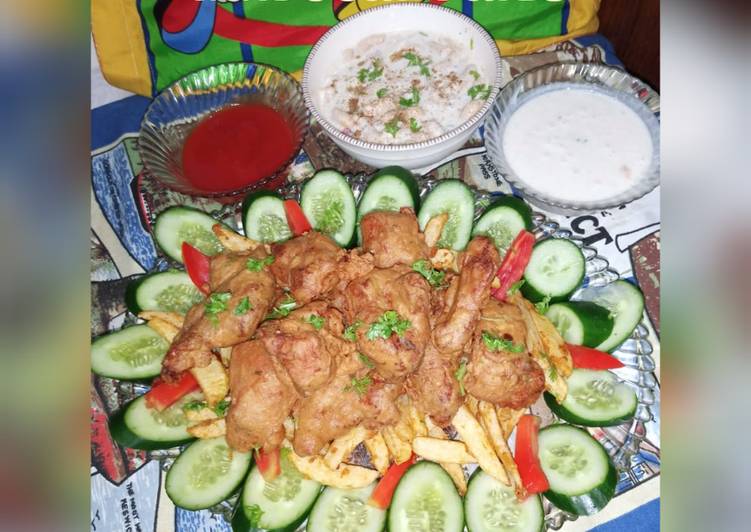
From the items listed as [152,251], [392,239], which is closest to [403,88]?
[392,239]

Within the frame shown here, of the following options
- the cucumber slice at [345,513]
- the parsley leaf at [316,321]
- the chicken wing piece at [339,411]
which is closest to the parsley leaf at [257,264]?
the parsley leaf at [316,321]

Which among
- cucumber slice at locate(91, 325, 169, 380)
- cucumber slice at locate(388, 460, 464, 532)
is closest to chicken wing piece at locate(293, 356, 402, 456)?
cucumber slice at locate(388, 460, 464, 532)

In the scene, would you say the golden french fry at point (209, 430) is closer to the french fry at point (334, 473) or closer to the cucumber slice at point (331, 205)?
the french fry at point (334, 473)

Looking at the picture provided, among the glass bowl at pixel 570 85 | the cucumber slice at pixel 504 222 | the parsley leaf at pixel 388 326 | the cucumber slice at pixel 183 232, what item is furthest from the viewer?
the glass bowl at pixel 570 85

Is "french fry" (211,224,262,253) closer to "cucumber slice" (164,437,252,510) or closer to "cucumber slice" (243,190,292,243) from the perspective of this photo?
"cucumber slice" (243,190,292,243)

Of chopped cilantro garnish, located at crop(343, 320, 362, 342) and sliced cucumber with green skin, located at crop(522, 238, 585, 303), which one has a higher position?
sliced cucumber with green skin, located at crop(522, 238, 585, 303)

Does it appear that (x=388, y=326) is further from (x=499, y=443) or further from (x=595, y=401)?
(x=595, y=401)
